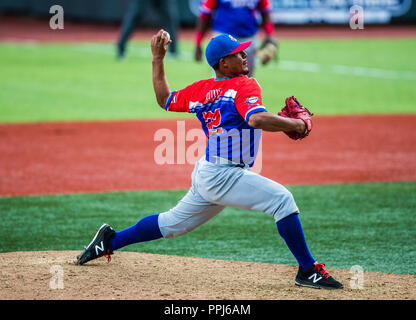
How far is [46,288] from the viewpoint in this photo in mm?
5020

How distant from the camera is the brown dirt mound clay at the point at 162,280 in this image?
4.91 metres

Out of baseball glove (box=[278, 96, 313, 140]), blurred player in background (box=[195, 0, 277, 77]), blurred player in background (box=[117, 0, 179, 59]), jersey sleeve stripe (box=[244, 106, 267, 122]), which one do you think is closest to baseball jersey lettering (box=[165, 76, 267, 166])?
jersey sleeve stripe (box=[244, 106, 267, 122])

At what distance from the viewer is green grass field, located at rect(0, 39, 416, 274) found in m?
6.45

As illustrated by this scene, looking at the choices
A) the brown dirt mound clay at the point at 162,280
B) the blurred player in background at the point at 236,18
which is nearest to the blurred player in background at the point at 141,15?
the blurred player in background at the point at 236,18

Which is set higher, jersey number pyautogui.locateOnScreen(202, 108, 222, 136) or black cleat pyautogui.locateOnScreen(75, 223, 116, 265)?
jersey number pyautogui.locateOnScreen(202, 108, 222, 136)

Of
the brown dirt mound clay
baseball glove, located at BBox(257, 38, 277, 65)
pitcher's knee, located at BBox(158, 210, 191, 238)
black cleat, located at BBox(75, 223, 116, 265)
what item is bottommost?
the brown dirt mound clay

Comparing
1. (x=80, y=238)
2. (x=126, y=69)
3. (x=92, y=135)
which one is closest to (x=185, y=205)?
(x=80, y=238)

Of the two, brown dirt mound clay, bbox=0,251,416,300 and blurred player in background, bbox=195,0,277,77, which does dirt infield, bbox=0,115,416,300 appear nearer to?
brown dirt mound clay, bbox=0,251,416,300

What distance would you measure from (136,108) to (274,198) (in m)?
9.48

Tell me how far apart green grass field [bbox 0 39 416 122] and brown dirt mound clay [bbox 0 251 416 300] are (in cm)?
752

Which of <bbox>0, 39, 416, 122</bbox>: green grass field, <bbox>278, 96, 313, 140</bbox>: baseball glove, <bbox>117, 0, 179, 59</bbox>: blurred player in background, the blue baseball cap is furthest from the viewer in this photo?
<bbox>117, 0, 179, 59</bbox>: blurred player in background

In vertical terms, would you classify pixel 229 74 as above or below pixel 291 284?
above

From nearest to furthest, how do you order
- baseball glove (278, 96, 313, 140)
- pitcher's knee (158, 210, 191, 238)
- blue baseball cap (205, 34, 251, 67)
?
baseball glove (278, 96, 313, 140), blue baseball cap (205, 34, 251, 67), pitcher's knee (158, 210, 191, 238)

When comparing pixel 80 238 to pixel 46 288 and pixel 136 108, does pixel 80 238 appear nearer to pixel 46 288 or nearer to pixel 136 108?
pixel 46 288
